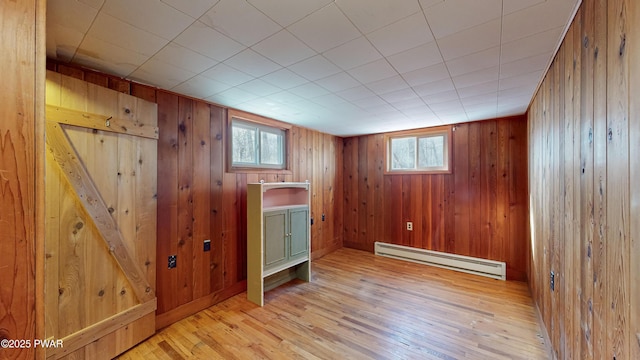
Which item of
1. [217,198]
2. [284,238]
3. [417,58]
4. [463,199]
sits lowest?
[284,238]

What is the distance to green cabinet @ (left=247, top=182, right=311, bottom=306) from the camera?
2873mm

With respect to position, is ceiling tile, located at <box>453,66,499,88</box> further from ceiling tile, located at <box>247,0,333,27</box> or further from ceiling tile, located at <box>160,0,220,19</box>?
ceiling tile, located at <box>160,0,220,19</box>

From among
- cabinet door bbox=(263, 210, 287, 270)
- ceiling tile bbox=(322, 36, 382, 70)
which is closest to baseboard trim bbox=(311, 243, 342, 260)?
cabinet door bbox=(263, 210, 287, 270)

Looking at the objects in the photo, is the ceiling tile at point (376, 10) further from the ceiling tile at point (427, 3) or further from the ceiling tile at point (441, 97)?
the ceiling tile at point (441, 97)

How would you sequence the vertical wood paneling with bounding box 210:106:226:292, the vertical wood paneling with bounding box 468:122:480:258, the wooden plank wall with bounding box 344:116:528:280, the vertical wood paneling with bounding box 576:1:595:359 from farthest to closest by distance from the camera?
1. the vertical wood paneling with bounding box 468:122:480:258
2. the wooden plank wall with bounding box 344:116:528:280
3. the vertical wood paneling with bounding box 210:106:226:292
4. the vertical wood paneling with bounding box 576:1:595:359

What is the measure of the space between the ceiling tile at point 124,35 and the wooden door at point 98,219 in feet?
1.98

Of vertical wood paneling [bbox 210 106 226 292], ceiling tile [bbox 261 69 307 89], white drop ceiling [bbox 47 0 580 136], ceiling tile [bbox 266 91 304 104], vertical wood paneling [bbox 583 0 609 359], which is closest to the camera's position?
vertical wood paneling [bbox 583 0 609 359]

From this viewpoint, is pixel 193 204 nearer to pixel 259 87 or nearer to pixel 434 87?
pixel 259 87

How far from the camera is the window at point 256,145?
10.4ft

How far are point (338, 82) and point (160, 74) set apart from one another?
1515 millimetres

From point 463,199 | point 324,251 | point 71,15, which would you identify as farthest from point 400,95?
point 324,251

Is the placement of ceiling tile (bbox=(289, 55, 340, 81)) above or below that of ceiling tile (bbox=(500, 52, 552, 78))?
above

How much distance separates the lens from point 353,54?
1.70 metres

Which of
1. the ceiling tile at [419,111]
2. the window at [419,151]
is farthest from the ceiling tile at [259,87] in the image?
the window at [419,151]
